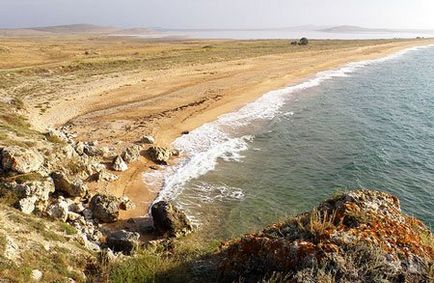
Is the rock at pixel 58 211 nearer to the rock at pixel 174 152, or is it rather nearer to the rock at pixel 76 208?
the rock at pixel 76 208

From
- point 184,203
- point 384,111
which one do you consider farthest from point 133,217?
point 384,111

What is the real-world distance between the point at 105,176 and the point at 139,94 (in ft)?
77.9

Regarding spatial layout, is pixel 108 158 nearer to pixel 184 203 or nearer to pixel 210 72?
pixel 184 203

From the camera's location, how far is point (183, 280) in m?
9.78

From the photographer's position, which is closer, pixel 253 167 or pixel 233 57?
pixel 253 167

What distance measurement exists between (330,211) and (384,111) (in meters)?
40.8

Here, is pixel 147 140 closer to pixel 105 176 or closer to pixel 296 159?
pixel 105 176

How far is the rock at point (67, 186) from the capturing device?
20.1 m

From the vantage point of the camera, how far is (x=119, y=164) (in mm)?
25641

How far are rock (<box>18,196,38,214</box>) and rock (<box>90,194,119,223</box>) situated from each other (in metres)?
3.33

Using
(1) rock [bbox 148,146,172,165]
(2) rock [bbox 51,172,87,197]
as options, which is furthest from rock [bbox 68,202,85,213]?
(1) rock [bbox 148,146,172,165]

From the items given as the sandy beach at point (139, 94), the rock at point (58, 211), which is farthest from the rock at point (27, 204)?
the sandy beach at point (139, 94)

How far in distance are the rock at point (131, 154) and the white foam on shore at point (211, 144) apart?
202cm

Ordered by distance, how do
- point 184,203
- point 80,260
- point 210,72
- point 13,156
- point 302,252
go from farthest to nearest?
point 210,72
point 184,203
point 13,156
point 80,260
point 302,252
